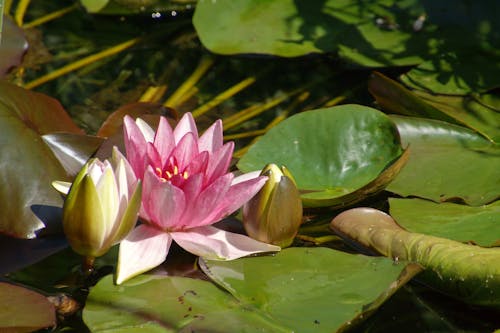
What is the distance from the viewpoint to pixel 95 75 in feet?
8.45

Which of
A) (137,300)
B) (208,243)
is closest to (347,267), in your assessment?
(208,243)

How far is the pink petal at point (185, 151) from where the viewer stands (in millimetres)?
1649

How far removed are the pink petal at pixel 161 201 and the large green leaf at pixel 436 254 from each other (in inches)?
14.8

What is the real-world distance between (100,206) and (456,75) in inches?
50.9

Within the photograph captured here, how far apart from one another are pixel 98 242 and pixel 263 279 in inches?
13.1

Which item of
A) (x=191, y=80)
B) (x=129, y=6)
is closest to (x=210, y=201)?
(x=191, y=80)

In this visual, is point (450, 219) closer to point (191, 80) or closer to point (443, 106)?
point (443, 106)

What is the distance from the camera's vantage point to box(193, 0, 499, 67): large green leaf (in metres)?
2.46

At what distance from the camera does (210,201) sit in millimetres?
1590

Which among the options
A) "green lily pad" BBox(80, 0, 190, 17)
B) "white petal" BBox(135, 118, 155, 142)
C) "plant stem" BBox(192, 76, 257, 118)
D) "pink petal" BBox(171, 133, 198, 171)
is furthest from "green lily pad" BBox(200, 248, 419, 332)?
"green lily pad" BBox(80, 0, 190, 17)

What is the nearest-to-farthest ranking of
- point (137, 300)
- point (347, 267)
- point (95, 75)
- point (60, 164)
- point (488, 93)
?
point (137, 300) → point (347, 267) → point (60, 164) → point (488, 93) → point (95, 75)

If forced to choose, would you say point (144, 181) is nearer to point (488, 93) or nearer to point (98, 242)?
point (98, 242)

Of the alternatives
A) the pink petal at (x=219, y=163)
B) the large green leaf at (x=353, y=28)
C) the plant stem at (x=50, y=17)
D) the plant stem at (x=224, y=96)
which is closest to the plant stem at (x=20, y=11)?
the plant stem at (x=50, y=17)

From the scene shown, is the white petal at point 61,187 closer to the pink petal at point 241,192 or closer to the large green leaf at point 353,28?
the pink petal at point 241,192
